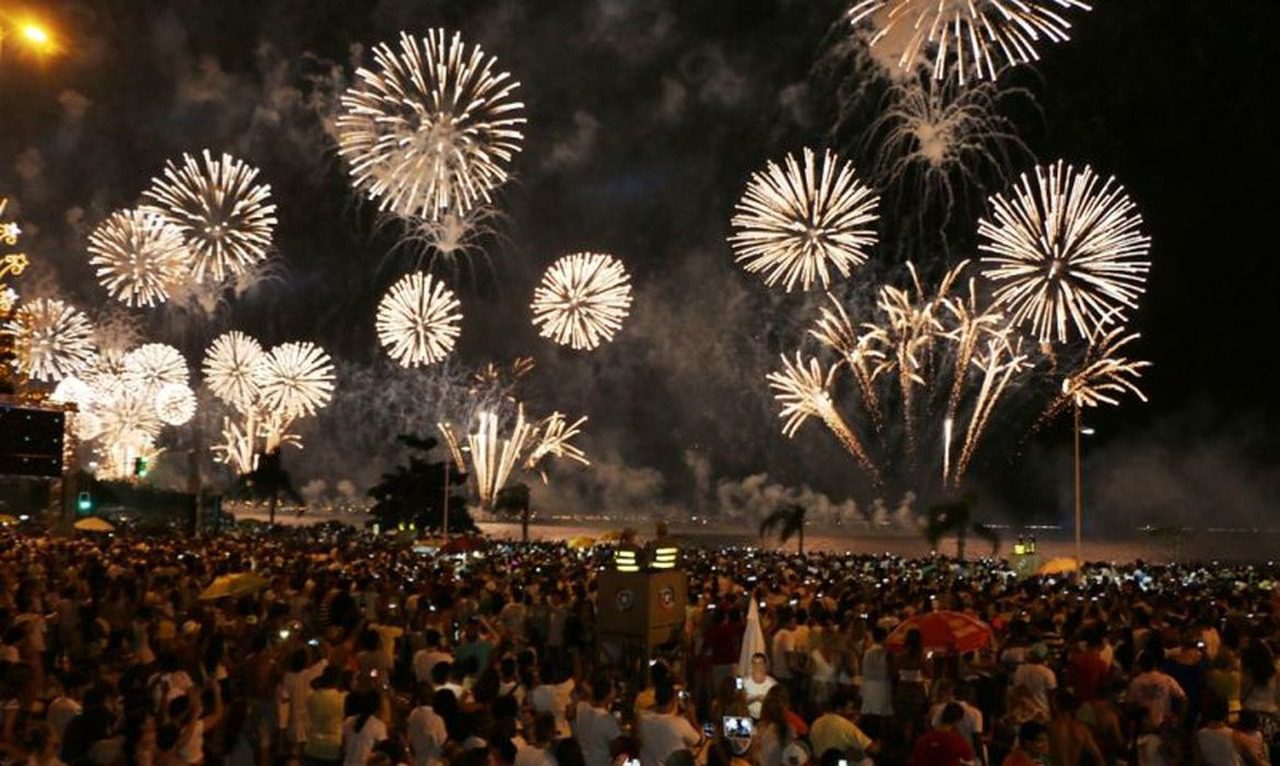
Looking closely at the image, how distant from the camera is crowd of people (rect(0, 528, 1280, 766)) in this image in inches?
334

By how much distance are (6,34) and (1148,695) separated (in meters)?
24.0

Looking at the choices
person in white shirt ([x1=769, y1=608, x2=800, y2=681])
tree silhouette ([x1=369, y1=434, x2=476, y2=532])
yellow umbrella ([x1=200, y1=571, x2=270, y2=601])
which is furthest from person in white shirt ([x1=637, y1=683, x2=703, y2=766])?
tree silhouette ([x1=369, y1=434, x2=476, y2=532])

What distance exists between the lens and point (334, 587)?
58.9 feet

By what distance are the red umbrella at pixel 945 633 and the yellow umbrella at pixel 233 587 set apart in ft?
30.2

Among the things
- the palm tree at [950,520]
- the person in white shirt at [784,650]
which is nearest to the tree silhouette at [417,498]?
the palm tree at [950,520]

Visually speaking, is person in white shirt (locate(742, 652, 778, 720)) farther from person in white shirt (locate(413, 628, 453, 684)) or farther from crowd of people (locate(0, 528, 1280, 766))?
person in white shirt (locate(413, 628, 453, 684))

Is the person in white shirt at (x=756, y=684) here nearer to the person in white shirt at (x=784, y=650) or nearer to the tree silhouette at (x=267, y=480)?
the person in white shirt at (x=784, y=650)

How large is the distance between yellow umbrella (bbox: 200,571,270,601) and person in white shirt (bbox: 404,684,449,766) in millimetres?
9394

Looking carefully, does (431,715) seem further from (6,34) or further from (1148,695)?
(6,34)

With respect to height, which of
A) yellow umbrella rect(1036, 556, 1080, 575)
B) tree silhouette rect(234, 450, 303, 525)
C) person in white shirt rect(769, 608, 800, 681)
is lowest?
person in white shirt rect(769, 608, 800, 681)

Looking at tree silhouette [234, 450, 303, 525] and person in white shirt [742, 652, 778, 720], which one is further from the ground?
tree silhouette [234, 450, 303, 525]

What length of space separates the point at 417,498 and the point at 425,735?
2700 inches

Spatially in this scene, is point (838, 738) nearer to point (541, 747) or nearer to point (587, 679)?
point (541, 747)

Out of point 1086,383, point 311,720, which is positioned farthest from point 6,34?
point 1086,383
